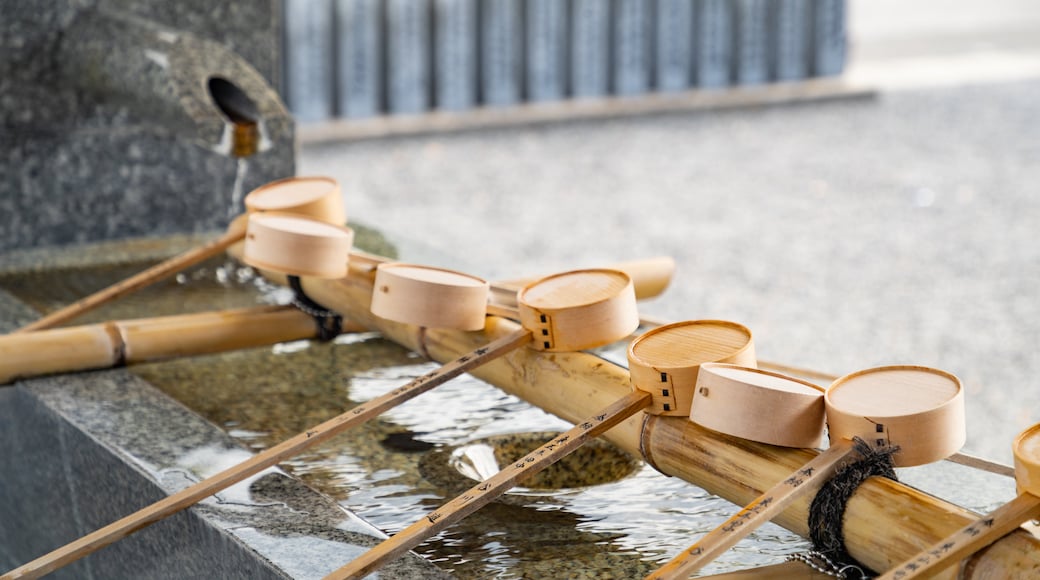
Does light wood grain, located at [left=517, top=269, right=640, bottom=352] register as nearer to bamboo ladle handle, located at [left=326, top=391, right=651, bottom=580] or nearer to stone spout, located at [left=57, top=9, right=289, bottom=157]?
bamboo ladle handle, located at [left=326, top=391, right=651, bottom=580]

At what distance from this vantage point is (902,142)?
25.7 feet

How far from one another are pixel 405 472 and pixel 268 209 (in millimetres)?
647

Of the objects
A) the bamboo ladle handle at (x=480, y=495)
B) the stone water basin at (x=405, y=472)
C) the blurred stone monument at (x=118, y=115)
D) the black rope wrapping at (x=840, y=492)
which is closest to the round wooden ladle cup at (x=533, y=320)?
the bamboo ladle handle at (x=480, y=495)

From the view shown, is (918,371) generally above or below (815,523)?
above

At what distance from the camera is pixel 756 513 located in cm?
119

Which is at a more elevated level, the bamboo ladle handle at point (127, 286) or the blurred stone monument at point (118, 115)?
the blurred stone monument at point (118, 115)

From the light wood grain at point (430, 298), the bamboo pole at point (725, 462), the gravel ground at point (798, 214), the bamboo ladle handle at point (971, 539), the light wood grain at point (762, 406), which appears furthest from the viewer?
the gravel ground at point (798, 214)

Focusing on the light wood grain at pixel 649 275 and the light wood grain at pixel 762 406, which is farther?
the light wood grain at pixel 649 275

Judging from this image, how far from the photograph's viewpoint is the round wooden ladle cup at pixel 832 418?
1.19 m

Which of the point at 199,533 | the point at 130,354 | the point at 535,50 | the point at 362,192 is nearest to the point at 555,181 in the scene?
the point at 362,192

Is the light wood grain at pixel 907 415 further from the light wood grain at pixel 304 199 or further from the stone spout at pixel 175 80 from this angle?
the stone spout at pixel 175 80

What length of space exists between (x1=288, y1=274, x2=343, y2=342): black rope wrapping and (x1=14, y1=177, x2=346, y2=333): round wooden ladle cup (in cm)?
12

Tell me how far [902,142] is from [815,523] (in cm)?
689

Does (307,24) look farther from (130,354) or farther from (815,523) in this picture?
(815,523)
